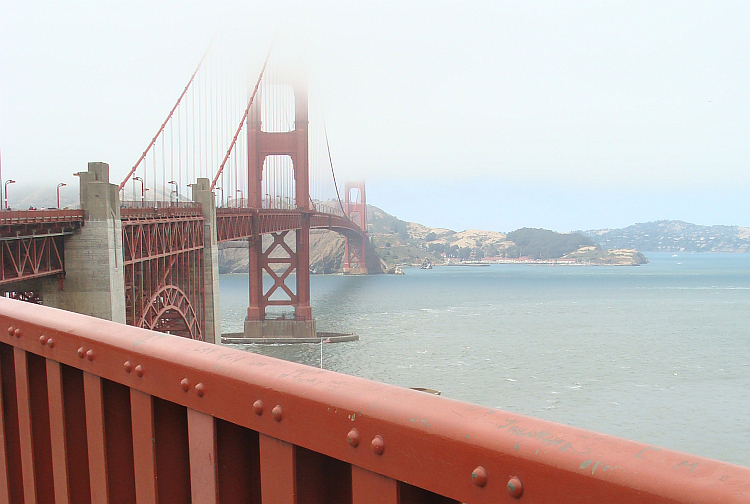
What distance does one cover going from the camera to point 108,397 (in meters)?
2.06

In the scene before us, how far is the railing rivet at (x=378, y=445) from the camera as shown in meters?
1.25

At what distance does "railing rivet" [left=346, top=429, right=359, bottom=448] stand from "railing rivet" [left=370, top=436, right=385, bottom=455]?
4 cm

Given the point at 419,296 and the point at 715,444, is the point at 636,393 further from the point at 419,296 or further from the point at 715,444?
the point at 419,296

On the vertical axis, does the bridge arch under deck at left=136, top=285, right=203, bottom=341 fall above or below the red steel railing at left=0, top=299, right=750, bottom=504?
below

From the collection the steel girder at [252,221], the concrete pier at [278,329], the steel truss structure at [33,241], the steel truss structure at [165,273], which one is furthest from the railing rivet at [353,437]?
the concrete pier at [278,329]

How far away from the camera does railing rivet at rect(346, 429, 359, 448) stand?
4.24 ft

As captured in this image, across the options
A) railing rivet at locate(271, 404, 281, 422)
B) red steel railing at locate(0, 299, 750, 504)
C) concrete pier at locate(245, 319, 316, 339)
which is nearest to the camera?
red steel railing at locate(0, 299, 750, 504)

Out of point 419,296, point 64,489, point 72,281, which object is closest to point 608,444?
point 64,489

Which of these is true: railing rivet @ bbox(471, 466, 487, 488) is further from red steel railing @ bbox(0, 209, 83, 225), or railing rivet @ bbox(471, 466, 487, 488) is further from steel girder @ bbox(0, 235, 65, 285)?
red steel railing @ bbox(0, 209, 83, 225)

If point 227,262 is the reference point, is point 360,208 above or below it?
above

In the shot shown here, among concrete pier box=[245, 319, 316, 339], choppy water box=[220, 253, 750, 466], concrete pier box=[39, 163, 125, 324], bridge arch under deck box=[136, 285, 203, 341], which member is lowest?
choppy water box=[220, 253, 750, 466]

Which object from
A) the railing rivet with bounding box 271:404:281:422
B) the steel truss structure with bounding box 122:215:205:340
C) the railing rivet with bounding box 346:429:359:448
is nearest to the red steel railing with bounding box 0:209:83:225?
the steel truss structure with bounding box 122:215:205:340

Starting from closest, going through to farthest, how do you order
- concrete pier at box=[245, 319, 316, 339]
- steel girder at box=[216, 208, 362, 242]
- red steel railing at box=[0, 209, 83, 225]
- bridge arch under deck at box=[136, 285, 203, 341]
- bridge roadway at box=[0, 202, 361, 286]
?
1. red steel railing at box=[0, 209, 83, 225]
2. bridge roadway at box=[0, 202, 361, 286]
3. bridge arch under deck at box=[136, 285, 203, 341]
4. steel girder at box=[216, 208, 362, 242]
5. concrete pier at box=[245, 319, 316, 339]

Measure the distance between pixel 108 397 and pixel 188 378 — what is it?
1.78 feet
